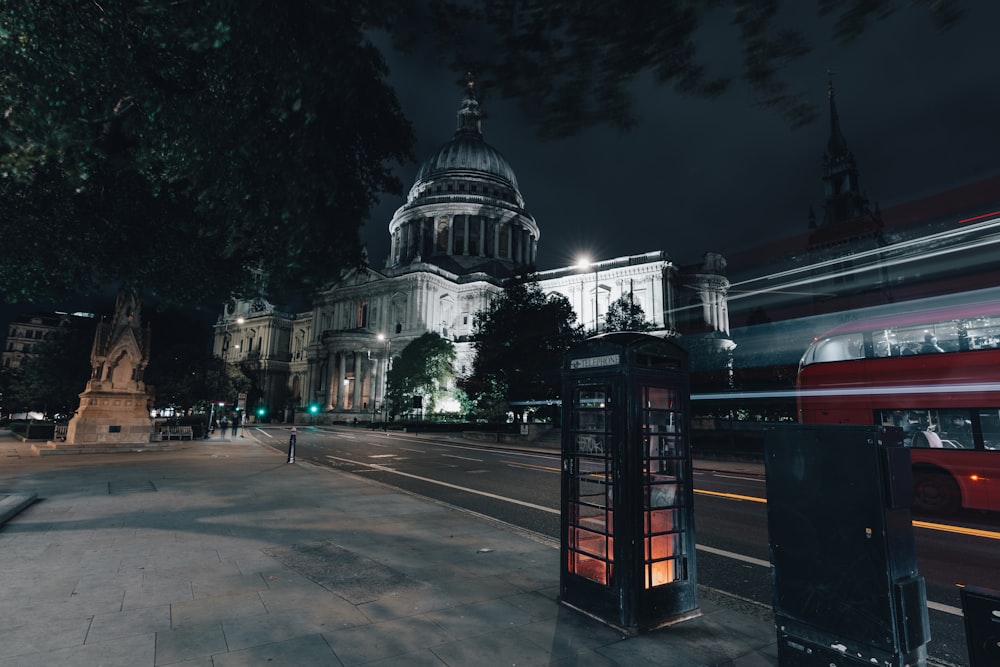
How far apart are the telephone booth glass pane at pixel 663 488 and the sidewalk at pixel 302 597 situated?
1.58 ft

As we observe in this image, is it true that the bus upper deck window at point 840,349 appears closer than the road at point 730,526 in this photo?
No

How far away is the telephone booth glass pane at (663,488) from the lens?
4.43m

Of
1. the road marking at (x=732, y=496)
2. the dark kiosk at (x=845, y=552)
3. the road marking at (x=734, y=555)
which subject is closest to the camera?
the dark kiosk at (x=845, y=552)

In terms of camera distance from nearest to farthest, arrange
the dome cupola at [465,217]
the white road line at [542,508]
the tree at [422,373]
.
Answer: the white road line at [542,508], the tree at [422,373], the dome cupola at [465,217]

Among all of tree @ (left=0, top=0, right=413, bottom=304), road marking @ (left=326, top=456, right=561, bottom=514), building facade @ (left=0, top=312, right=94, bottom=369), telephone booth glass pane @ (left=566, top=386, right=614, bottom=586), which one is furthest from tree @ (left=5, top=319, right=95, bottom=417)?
building facade @ (left=0, top=312, right=94, bottom=369)

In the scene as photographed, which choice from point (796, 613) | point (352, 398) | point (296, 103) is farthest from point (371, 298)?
point (796, 613)

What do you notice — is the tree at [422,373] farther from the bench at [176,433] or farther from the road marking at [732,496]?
the road marking at [732,496]

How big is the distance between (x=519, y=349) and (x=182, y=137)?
31693mm

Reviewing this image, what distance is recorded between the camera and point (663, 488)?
184 inches

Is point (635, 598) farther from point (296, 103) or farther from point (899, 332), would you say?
point (899, 332)

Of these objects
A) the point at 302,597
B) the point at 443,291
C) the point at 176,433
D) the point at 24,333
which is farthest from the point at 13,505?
the point at 24,333

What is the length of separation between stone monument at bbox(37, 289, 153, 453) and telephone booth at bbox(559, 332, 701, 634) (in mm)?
22766

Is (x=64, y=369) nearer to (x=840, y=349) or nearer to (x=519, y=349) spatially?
(x=519, y=349)

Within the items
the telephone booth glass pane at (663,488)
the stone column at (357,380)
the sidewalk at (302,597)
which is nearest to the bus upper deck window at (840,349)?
the sidewalk at (302,597)
